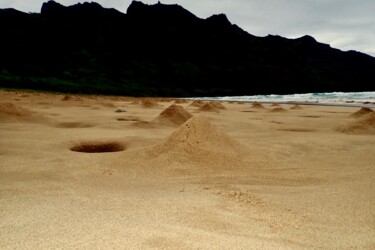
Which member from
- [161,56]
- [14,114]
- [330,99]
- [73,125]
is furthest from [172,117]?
[161,56]

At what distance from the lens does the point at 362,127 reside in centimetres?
610

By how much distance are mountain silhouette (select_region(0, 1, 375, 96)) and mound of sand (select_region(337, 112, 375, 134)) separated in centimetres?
5096

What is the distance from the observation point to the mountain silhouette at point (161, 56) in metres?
66.8

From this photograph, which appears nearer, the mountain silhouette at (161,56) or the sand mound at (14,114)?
the sand mound at (14,114)

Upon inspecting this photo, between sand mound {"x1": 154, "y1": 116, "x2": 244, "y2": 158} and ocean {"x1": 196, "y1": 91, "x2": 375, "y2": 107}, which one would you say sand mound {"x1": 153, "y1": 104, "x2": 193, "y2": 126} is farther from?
ocean {"x1": 196, "y1": 91, "x2": 375, "y2": 107}

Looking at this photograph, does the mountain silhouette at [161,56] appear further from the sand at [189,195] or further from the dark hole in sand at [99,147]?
the sand at [189,195]

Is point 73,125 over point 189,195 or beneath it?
beneath

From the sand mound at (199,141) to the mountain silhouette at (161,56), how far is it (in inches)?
2048

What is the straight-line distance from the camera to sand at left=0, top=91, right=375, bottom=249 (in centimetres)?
150

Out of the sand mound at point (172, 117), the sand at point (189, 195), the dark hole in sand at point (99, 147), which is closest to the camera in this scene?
the sand at point (189, 195)

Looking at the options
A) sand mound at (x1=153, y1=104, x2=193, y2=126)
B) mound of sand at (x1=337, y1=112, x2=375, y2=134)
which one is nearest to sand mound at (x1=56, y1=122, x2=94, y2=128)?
sand mound at (x1=153, y1=104, x2=193, y2=126)

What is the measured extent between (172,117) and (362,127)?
3.81 metres

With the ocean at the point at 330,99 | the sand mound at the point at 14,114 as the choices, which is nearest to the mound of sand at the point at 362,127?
the sand mound at the point at 14,114

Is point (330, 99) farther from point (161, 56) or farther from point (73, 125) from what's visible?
point (161, 56)
